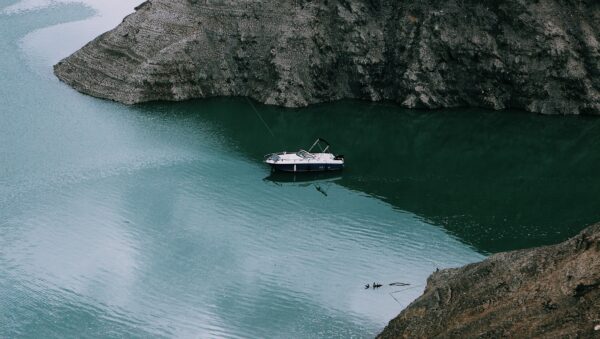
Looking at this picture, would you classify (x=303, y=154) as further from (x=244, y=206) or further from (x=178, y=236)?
(x=178, y=236)

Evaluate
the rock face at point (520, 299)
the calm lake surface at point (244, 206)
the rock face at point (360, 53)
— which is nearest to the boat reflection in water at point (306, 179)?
the calm lake surface at point (244, 206)

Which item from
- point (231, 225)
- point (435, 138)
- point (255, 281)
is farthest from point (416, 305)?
point (435, 138)

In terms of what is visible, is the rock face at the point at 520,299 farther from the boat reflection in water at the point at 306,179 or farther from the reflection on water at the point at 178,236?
the boat reflection in water at the point at 306,179

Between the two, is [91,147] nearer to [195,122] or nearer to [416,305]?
[195,122]

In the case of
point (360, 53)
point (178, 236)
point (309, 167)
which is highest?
point (360, 53)

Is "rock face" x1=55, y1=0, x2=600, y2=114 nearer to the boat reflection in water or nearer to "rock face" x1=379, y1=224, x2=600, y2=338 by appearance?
the boat reflection in water

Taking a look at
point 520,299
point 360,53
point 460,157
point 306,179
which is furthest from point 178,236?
point 360,53
